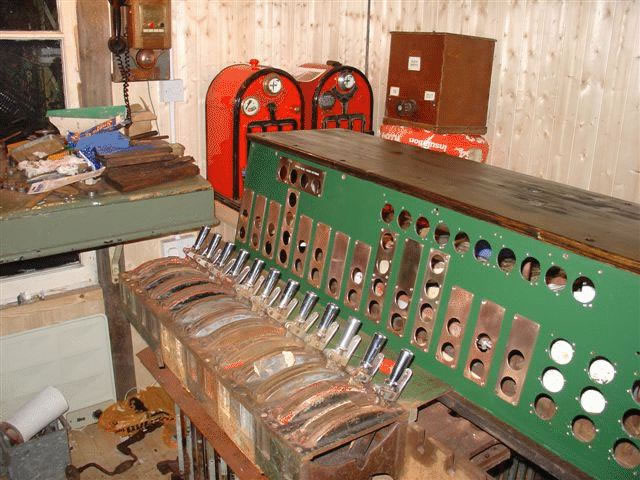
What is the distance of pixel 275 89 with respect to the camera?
162 inches

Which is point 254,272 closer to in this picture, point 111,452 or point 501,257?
point 501,257

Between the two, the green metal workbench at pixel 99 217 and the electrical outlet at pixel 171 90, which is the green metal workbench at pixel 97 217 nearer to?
the green metal workbench at pixel 99 217

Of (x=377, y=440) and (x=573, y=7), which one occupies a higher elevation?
(x=573, y=7)

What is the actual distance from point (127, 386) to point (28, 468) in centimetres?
106

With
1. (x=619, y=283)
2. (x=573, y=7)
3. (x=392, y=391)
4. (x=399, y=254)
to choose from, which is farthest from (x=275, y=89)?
(x=619, y=283)

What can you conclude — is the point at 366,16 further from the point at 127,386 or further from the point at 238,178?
the point at 127,386

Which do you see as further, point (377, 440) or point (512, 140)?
point (512, 140)

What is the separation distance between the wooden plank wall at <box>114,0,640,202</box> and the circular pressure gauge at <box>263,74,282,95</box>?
469 millimetres

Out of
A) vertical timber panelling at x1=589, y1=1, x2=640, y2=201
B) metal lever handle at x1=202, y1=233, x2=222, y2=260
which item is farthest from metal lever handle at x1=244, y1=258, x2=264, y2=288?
vertical timber panelling at x1=589, y1=1, x2=640, y2=201

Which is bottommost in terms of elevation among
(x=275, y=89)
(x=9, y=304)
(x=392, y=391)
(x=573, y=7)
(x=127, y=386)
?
(x=127, y=386)

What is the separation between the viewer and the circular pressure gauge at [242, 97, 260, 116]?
4.02 m

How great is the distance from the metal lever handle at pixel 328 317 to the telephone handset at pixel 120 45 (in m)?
1.77

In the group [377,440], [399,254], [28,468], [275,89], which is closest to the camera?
[377,440]

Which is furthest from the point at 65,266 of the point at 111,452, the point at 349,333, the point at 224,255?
the point at 349,333
